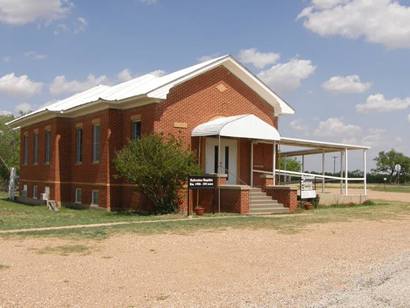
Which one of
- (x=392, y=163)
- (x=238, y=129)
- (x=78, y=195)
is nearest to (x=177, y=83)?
(x=238, y=129)

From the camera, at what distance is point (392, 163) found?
352 feet

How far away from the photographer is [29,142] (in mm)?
34625

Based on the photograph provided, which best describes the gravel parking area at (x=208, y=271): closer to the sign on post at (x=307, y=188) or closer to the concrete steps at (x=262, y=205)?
the concrete steps at (x=262, y=205)

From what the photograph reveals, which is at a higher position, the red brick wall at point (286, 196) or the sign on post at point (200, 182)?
the sign on post at point (200, 182)

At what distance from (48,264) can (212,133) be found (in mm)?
13012

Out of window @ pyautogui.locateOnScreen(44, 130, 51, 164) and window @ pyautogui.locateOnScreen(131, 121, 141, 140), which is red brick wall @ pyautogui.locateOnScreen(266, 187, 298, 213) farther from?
window @ pyautogui.locateOnScreen(44, 130, 51, 164)

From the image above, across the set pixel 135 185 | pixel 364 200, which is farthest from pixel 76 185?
pixel 364 200

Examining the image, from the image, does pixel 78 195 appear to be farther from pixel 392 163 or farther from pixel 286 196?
pixel 392 163

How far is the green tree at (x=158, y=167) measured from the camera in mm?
21141

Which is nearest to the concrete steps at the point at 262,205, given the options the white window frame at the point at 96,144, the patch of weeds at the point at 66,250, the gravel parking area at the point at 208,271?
the white window frame at the point at 96,144

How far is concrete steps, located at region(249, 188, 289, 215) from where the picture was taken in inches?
900

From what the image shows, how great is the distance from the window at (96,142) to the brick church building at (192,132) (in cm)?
5

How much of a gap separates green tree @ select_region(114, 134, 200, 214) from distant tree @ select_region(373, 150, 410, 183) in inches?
3550

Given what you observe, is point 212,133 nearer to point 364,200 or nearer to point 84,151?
point 84,151
